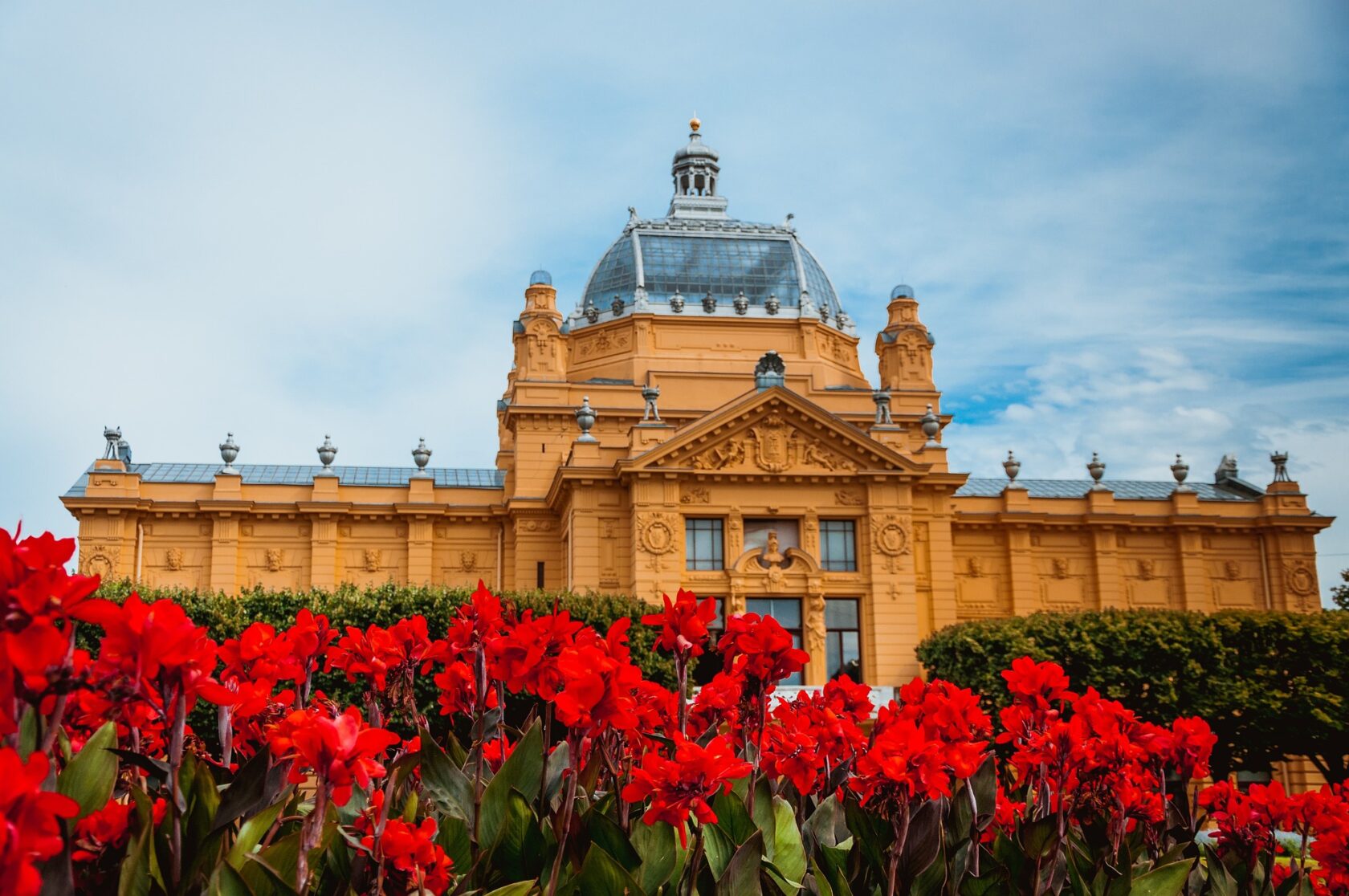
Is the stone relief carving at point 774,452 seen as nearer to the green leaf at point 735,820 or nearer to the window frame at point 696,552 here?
the window frame at point 696,552

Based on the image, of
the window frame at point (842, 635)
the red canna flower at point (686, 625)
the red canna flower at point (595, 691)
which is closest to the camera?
the red canna flower at point (595, 691)

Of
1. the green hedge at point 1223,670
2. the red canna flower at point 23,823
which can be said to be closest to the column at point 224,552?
the green hedge at point 1223,670

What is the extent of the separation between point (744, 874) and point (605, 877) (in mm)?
603

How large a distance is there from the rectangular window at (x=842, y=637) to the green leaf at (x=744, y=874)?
1375 inches

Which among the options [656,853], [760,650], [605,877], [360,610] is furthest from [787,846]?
[360,610]

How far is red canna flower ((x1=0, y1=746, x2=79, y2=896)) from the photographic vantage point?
8.29ft

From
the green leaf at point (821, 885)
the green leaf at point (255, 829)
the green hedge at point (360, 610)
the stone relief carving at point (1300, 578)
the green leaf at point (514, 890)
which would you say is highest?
the stone relief carving at point (1300, 578)

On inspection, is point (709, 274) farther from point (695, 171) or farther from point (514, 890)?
point (514, 890)

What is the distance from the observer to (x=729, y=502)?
3969 centimetres

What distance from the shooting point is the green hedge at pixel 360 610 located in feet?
85.1

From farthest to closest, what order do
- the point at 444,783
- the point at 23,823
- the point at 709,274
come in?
the point at 709,274
the point at 444,783
the point at 23,823

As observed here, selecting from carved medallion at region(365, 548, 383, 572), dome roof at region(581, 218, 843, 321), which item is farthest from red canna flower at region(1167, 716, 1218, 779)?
dome roof at region(581, 218, 843, 321)

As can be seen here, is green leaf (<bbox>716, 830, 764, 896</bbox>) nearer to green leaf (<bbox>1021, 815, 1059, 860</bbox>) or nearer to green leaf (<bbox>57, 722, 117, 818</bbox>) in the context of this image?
green leaf (<bbox>1021, 815, 1059, 860</bbox>)

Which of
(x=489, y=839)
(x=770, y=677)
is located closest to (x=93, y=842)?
(x=489, y=839)
